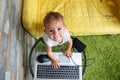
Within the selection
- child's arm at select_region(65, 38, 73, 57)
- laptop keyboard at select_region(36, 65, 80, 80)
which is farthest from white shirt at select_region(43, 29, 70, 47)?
laptop keyboard at select_region(36, 65, 80, 80)

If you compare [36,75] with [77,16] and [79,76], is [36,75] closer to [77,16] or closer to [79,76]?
[79,76]

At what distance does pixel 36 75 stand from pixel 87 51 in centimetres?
42

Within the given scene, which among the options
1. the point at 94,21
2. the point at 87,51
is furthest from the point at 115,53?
the point at 94,21

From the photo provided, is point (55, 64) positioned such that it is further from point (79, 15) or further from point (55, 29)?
point (79, 15)

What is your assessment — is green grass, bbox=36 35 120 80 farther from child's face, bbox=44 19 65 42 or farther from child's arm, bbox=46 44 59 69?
child's face, bbox=44 19 65 42

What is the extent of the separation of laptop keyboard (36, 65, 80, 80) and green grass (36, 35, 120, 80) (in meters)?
0.19

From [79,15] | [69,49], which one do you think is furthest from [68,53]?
[79,15]

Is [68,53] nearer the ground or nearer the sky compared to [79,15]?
nearer the ground

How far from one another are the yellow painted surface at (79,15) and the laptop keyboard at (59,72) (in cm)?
24

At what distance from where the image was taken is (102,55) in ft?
5.19

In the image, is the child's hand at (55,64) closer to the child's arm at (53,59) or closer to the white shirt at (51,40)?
the child's arm at (53,59)

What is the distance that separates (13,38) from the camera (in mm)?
1265

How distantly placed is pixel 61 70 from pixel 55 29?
0.29m

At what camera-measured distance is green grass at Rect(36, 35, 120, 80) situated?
5.04 ft
